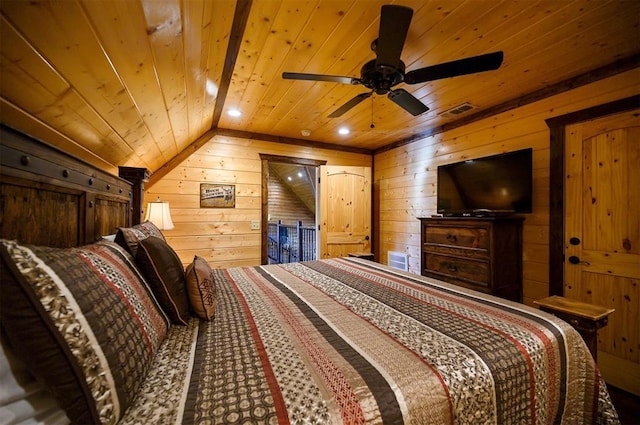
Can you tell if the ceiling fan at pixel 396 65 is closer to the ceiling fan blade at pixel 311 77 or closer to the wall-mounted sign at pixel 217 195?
the ceiling fan blade at pixel 311 77

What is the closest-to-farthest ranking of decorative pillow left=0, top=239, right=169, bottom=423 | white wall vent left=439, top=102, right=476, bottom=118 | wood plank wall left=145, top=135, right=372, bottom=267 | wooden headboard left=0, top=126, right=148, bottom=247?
decorative pillow left=0, top=239, right=169, bottom=423
wooden headboard left=0, top=126, right=148, bottom=247
white wall vent left=439, top=102, right=476, bottom=118
wood plank wall left=145, top=135, right=372, bottom=267

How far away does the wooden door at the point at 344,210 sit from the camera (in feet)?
13.2

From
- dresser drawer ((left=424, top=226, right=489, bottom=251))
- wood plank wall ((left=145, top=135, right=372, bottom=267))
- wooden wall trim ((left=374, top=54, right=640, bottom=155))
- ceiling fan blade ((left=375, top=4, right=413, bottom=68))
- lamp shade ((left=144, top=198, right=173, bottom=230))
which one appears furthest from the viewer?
wood plank wall ((left=145, top=135, right=372, bottom=267))

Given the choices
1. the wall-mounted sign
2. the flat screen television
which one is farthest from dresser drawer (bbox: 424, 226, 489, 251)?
the wall-mounted sign

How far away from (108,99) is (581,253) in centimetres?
358

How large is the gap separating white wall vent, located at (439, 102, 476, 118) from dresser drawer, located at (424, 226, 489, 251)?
1337mm

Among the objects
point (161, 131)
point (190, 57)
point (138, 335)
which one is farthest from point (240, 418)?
point (161, 131)

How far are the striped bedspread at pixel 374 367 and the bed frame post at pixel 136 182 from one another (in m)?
1.60

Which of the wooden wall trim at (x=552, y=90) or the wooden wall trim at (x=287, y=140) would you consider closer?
the wooden wall trim at (x=552, y=90)

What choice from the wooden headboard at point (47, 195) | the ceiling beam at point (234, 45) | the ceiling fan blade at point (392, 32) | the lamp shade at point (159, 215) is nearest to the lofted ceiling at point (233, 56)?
the ceiling beam at point (234, 45)

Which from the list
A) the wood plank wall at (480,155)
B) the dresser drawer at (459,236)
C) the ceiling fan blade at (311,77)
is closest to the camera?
the ceiling fan blade at (311,77)

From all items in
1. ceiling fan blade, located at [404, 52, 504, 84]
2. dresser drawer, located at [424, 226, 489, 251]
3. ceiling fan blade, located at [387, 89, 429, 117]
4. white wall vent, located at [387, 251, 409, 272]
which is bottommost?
white wall vent, located at [387, 251, 409, 272]

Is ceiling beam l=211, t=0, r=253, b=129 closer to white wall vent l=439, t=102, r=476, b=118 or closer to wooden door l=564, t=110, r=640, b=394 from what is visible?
white wall vent l=439, t=102, r=476, b=118

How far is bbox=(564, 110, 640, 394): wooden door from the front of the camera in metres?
1.95
